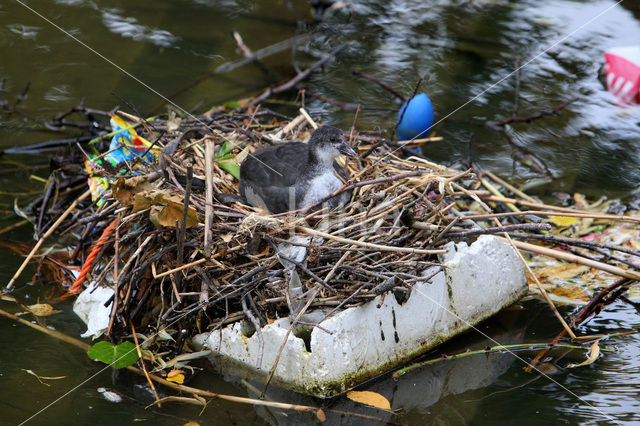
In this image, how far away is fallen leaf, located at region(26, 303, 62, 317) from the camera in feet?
13.7

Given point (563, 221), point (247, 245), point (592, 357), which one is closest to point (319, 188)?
point (247, 245)

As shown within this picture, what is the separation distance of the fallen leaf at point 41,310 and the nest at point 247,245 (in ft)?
1.01

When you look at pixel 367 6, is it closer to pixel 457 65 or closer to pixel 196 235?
pixel 457 65

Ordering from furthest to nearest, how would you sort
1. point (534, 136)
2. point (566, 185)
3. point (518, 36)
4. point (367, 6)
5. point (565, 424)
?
point (367, 6)
point (518, 36)
point (534, 136)
point (566, 185)
point (565, 424)

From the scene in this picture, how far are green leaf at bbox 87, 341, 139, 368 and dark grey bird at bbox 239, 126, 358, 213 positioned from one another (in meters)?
1.08

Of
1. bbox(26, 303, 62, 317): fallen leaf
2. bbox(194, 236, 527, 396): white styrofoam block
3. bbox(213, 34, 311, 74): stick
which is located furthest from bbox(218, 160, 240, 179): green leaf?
bbox(213, 34, 311, 74): stick

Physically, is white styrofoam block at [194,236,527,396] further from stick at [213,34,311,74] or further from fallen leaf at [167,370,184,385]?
stick at [213,34,311,74]

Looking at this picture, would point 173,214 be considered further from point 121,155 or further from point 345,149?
point 121,155

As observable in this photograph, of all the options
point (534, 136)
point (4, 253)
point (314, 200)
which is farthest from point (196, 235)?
point (534, 136)

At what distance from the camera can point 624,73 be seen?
7.33 meters

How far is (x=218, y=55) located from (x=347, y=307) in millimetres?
5239

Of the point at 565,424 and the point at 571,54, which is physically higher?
the point at 571,54

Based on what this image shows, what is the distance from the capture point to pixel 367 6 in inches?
364

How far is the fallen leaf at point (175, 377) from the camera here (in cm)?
355
